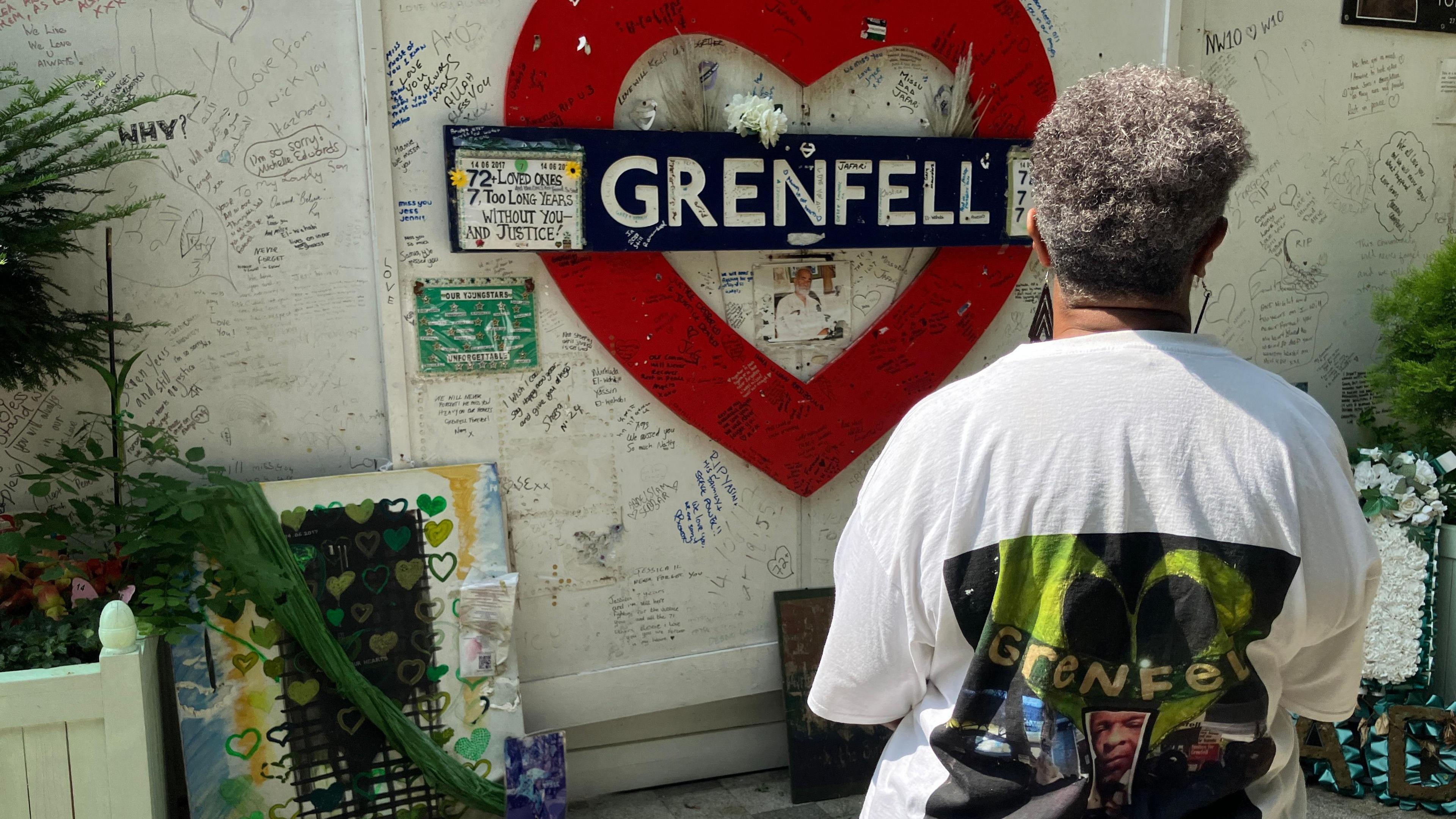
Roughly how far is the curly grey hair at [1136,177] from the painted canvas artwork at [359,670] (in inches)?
83.0

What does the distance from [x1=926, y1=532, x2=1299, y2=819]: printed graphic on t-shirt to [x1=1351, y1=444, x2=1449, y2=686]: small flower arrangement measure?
8.64 ft

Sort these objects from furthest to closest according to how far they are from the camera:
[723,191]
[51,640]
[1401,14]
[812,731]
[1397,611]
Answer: [1401,14]
[1397,611]
[812,731]
[723,191]
[51,640]

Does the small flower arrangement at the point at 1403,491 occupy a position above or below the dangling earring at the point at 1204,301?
below

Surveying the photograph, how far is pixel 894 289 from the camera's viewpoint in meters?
3.46

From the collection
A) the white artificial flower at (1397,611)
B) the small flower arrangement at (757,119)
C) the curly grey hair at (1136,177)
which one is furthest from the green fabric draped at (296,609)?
the white artificial flower at (1397,611)

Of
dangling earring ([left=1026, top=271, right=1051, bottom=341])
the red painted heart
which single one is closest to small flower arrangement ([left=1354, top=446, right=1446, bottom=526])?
→ dangling earring ([left=1026, top=271, right=1051, bottom=341])

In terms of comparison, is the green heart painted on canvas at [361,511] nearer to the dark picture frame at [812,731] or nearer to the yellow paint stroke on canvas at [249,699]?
the yellow paint stroke on canvas at [249,699]

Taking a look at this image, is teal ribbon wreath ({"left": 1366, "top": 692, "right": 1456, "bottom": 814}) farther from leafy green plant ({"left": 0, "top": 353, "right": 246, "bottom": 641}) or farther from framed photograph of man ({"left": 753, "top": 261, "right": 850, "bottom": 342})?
leafy green plant ({"left": 0, "top": 353, "right": 246, "bottom": 641})

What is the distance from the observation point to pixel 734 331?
327cm

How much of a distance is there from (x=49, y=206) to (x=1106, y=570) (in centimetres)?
268

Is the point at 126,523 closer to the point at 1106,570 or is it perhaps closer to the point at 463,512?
the point at 463,512

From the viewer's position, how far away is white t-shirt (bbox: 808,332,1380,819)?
125cm

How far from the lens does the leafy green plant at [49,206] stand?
2.32 metres

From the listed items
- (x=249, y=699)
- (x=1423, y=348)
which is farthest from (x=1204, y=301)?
(x=249, y=699)
